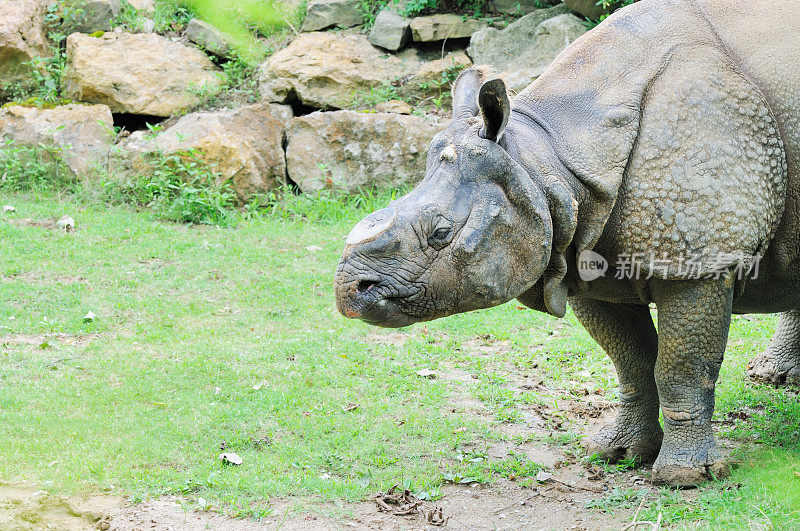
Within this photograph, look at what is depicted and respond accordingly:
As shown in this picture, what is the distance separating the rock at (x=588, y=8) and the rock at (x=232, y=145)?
168 inches

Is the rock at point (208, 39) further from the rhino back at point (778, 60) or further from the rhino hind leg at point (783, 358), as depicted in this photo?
the rhino back at point (778, 60)

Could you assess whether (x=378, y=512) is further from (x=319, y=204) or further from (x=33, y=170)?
(x=33, y=170)

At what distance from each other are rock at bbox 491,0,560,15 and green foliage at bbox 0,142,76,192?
6.59m

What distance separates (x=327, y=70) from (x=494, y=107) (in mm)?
8697

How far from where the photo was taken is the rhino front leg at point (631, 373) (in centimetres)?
560

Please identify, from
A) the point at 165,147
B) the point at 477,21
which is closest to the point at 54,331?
the point at 165,147

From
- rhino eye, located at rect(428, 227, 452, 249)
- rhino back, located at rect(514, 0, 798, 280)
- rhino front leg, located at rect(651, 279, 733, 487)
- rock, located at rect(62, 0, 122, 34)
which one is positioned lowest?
rock, located at rect(62, 0, 122, 34)

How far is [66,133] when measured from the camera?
1222 cm

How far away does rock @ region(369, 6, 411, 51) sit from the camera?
1315 centimetres

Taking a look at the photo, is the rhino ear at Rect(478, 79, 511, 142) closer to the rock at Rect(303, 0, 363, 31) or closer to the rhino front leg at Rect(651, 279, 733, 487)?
the rhino front leg at Rect(651, 279, 733, 487)

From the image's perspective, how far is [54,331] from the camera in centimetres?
801

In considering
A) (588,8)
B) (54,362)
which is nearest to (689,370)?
(54,362)

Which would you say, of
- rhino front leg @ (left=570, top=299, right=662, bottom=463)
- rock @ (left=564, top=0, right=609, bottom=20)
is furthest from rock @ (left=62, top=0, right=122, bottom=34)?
rhino front leg @ (left=570, top=299, right=662, bottom=463)

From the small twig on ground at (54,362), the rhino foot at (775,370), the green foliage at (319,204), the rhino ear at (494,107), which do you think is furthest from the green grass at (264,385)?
the rhino ear at (494,107)
